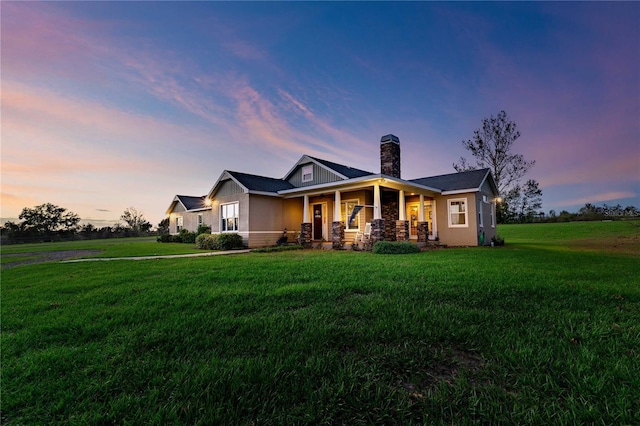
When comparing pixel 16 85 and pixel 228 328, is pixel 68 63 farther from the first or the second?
pixel 228 328

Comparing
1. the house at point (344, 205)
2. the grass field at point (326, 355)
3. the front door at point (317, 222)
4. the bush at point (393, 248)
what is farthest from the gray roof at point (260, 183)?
the grass field at point (326, 355)

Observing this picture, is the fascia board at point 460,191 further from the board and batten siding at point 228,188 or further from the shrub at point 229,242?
the shrub at point 229,242

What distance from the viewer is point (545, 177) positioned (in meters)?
26.5

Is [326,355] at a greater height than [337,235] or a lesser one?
lesser

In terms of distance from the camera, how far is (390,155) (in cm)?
1520

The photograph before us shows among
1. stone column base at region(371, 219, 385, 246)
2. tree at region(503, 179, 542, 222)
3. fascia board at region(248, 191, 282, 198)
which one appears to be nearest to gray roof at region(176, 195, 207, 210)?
fascia board at region(248, 191, 282, 198)

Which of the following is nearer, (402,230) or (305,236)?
(402,230)

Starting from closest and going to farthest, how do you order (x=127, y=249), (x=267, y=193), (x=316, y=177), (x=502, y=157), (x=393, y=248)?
(x=393, y=248)
(x=127, y=249)
(x=267, y=193)
(x=316, y=177)
(x=502, y=157)

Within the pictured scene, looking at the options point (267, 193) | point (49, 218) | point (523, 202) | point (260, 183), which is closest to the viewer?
point (267, 193)

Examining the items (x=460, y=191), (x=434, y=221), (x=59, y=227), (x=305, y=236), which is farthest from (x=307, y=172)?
(x=59, y=227)

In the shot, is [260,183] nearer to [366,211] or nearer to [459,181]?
[366,211]

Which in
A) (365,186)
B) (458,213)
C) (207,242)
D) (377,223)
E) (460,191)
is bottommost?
(207,242)

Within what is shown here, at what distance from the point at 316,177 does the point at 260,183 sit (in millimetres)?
3487

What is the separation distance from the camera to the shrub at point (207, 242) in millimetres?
15203
